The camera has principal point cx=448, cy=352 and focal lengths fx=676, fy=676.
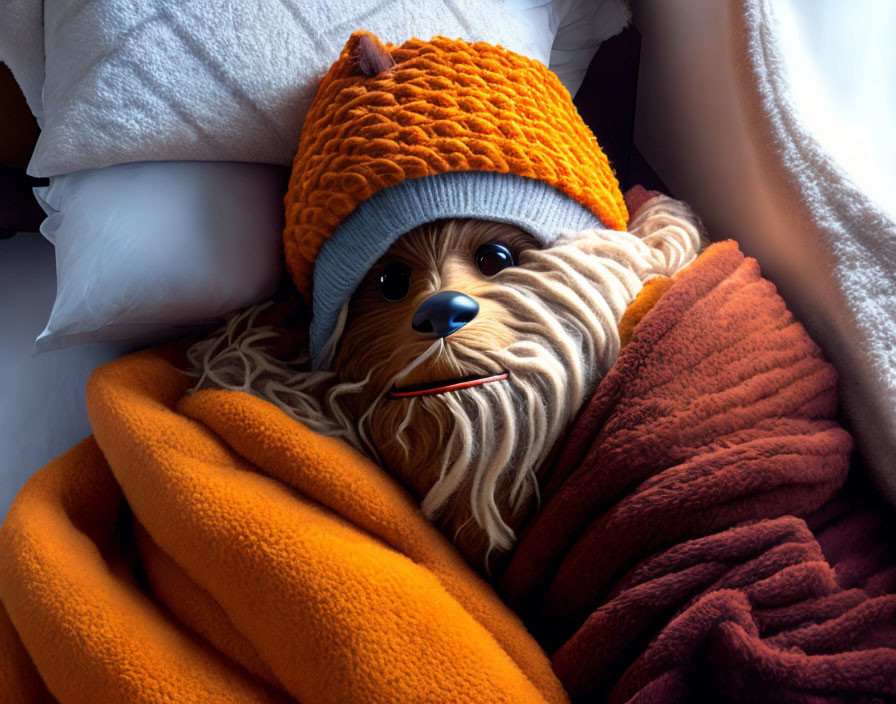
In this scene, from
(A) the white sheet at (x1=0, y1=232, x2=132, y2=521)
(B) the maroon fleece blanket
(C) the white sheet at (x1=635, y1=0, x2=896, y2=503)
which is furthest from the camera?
(A) the white sheet at (x1=0, y1=232, x2=132, y2=521)

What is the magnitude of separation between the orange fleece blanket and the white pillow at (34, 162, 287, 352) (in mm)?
94

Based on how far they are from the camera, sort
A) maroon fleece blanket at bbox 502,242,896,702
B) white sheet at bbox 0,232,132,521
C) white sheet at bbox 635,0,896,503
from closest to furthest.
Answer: maroon fleece blanket at bbox 502,242,896,702 < white sheet at bbox 635,0,896,503 < white sheet at bbox 0,232,132,521

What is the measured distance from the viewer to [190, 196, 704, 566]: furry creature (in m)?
0.57

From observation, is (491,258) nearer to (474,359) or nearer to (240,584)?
(474,359)

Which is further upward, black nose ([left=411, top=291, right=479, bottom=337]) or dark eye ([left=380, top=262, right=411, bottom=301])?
black nose ([left=411, top=291, right=479, bottom=337])

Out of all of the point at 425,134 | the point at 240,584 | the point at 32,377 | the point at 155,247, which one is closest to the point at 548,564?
the point at 240,584

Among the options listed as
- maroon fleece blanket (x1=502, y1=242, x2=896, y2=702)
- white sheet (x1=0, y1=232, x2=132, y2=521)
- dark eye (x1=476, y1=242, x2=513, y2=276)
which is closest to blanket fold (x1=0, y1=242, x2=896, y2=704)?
maroon fleece blanket (x1=502, y1=242, x2=896, y2=702)

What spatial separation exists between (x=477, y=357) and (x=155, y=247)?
14.7 inches

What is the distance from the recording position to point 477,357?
0.56 m

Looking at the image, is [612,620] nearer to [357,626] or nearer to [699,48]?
[357,626]

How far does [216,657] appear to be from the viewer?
56 centimetres

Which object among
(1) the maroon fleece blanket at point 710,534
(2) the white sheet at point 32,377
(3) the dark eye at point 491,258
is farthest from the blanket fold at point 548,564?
(2) the white sheet at point 32,377

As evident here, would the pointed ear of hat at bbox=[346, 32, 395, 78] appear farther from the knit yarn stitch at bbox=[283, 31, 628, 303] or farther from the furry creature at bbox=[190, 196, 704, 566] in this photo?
the furry creature at bbox=[190, 196, 704, 566]

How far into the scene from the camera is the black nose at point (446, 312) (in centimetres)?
56
